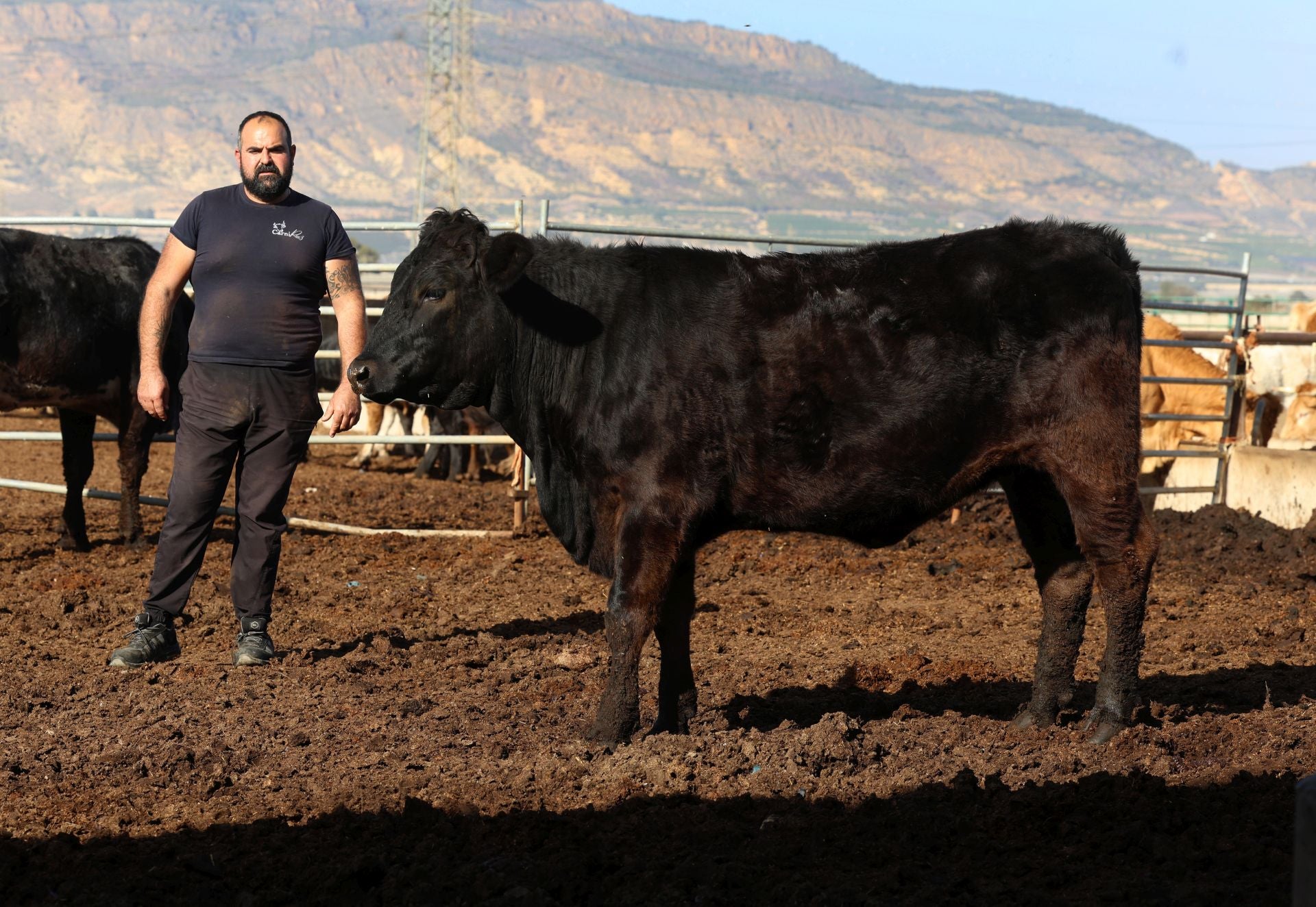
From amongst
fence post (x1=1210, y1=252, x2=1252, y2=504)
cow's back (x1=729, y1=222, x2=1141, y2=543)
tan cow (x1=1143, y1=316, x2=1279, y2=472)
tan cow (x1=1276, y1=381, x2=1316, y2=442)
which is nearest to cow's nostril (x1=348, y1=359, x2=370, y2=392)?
cow's back (x1=729, y1=222, x2=1141, y2=543)

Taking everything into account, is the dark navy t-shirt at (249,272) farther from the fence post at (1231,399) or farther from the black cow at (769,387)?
the fence post at (1231,399)

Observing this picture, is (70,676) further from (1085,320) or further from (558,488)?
(1085,320)

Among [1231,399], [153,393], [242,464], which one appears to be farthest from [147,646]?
[1231,399]

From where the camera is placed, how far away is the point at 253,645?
561 centimetres

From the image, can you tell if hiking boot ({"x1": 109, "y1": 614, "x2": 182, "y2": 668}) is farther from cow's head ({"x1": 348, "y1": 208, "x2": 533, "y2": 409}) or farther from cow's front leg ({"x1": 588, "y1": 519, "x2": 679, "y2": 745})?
cow's front leg ({"x1": 588, "y1": 519, "x2": 679, "y2": 745})

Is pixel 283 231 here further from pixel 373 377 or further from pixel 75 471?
pixel 75 471

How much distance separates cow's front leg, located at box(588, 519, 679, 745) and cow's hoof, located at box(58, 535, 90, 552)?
5205 millimetres

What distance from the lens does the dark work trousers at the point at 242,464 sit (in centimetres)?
550

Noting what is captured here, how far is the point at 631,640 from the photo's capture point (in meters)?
4.45

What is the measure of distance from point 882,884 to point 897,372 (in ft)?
A: 6.22

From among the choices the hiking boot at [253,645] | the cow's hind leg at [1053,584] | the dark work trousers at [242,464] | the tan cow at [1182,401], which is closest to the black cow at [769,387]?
the cow's hind leg at [1053,584]

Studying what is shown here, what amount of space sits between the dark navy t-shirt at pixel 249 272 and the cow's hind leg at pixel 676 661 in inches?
75.8

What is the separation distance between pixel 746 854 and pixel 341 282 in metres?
3.16

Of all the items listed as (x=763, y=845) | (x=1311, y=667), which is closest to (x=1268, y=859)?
(x=763, y=845)
